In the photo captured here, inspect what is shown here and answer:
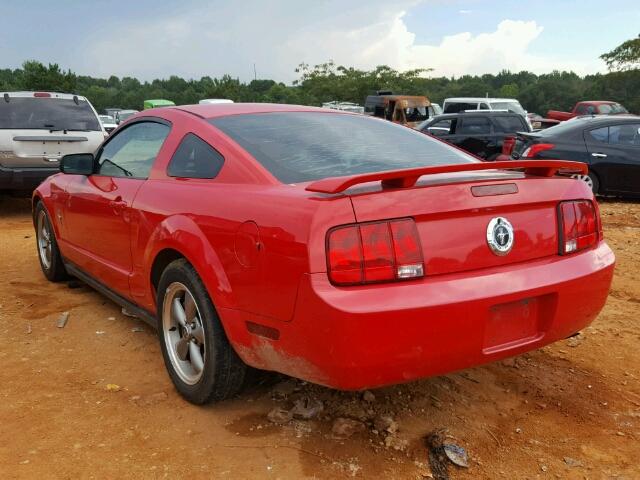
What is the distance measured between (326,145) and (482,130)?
10347 millimetres

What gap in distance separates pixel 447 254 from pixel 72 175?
125 inches

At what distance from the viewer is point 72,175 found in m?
4.34

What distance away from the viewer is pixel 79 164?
3.96 metres

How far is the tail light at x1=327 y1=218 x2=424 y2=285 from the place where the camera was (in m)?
2.09

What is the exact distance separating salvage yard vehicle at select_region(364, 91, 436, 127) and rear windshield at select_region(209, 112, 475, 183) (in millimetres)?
17328

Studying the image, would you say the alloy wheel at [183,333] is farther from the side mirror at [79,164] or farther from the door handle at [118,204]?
the side mirror at [79,164]

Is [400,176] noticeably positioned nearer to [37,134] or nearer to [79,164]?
[79,164]

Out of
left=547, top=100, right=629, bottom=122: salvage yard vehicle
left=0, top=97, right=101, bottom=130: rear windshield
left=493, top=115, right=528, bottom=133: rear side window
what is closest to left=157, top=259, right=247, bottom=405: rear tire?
left=0, top=97, right=101, bottom=130: rear windshield

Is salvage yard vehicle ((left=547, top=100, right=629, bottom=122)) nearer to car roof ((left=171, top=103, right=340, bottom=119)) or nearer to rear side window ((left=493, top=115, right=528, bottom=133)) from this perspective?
rear side window ((left=493, top=115, right=528, bottom=133))

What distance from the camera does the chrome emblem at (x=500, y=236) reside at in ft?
7.53

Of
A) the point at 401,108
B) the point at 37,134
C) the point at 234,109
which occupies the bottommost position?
the point at 37,134

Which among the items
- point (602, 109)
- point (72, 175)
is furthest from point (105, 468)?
point (602, 109)

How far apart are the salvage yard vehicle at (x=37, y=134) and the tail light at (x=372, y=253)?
6.86m

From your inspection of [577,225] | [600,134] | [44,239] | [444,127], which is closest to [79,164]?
[44,239]
